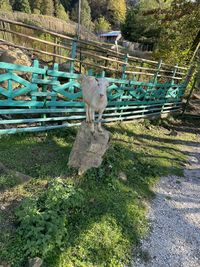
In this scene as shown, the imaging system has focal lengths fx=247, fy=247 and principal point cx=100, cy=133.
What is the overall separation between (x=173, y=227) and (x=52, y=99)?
3.24 m

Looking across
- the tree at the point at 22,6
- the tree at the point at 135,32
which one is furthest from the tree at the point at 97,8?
the tree at the point at 135,32

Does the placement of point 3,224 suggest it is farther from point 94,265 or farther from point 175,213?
point 175,213

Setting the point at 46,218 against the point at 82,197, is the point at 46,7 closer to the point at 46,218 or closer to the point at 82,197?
the point at 82,197

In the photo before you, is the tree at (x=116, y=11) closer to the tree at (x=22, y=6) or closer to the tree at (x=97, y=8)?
the tree at (x=97, y=8)

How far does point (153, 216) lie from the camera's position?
3.96 m

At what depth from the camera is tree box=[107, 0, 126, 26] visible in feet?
130

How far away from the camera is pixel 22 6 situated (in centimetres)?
2844

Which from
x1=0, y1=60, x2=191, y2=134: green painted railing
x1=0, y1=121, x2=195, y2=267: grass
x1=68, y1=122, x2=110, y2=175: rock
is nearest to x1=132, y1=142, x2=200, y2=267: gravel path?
x1=0, y1=121, x2=195, y2=267: grass

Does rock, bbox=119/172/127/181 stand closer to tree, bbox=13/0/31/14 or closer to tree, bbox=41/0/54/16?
tree, bbox=13/0/31/14

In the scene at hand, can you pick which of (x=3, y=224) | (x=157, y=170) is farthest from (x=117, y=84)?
(x=3, y=224)

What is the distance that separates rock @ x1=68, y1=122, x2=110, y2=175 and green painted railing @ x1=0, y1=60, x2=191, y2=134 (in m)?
1.24

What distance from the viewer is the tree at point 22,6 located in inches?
1099

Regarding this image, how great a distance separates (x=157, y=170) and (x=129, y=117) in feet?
8.26

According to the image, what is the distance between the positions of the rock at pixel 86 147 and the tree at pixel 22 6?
28066 millimetres
